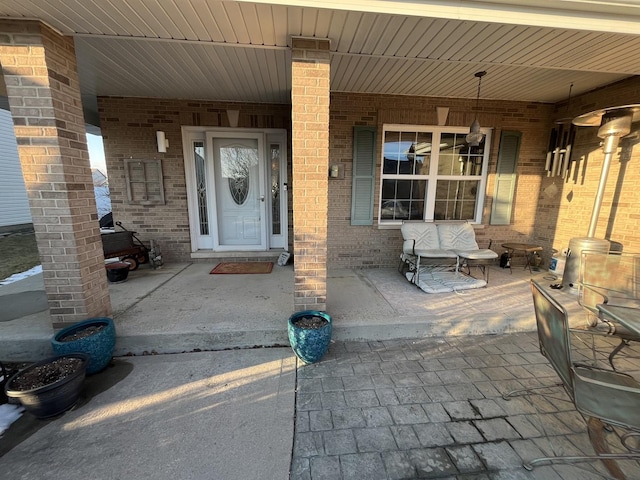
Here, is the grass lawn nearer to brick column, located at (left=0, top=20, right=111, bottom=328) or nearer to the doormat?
Answer: brick column, located at (left=0, top=20, right=111, bottom=328)

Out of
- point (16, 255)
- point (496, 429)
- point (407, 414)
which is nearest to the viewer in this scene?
point (496, 429)

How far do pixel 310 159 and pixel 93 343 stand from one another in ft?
7.71

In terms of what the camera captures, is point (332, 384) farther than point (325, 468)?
Yes

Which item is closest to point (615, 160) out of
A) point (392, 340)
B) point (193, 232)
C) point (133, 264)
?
point (392, 340)

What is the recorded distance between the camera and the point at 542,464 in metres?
1.49

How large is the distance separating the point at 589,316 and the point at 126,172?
21.3 feet

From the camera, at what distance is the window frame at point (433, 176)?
14.3 feet

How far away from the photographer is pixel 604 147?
3.40 meters

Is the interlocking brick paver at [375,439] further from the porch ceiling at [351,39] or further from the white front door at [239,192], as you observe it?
the white front door at [239,192]

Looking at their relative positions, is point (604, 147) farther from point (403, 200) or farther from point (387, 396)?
point (387, 396)

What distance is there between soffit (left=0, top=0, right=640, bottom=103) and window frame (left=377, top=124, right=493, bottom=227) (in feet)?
2.15

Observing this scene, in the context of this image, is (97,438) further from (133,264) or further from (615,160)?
(615,160)

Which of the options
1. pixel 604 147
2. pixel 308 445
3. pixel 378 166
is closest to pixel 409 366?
pixel 308 445

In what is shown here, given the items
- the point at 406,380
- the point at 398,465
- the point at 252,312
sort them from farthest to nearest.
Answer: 1. the point at 252,312
2. the point at 406,380
3. the point at 398,465
